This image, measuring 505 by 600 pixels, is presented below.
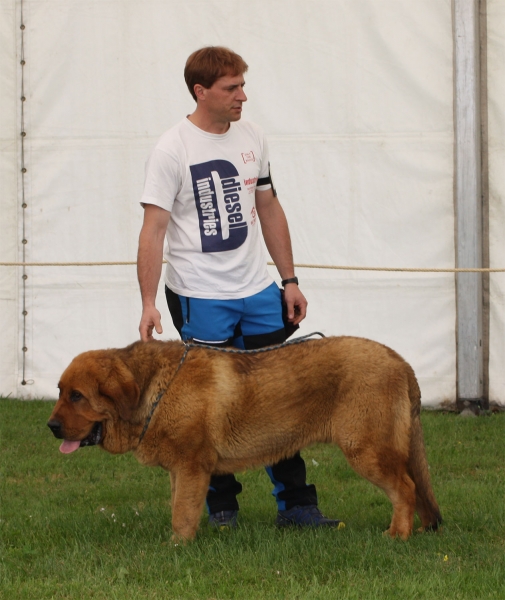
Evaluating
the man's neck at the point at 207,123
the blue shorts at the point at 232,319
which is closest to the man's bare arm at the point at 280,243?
the blue shorts at the point at 232,319

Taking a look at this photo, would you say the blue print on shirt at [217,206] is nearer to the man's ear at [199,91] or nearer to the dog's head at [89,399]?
the man's ear at [199,91]

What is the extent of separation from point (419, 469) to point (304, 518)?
0.74m

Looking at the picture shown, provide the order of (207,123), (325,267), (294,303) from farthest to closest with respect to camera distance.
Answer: (325,267) → (294,303) → (207,123)

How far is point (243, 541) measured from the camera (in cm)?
468

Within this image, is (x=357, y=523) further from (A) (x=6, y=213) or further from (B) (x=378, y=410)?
(A) (x=6, y=213)

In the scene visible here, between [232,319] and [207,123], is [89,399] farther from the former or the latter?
[207,123]

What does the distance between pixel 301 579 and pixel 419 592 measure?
546 mm

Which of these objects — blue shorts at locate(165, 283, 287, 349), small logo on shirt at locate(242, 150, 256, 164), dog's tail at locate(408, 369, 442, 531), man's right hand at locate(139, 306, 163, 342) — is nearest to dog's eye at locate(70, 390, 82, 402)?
man's right hand at locate(139, 306, 163, 342)

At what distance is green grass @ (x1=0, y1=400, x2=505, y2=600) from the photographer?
13.2 feet

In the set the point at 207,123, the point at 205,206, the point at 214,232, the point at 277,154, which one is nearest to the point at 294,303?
the point at 214,232

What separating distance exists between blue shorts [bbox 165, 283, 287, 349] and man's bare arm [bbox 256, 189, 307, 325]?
0.43ft

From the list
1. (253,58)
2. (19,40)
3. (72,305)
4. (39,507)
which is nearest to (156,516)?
(39,507)

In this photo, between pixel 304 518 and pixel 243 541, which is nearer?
pixel 243 541

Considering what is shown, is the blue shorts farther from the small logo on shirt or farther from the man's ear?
the man's ear
